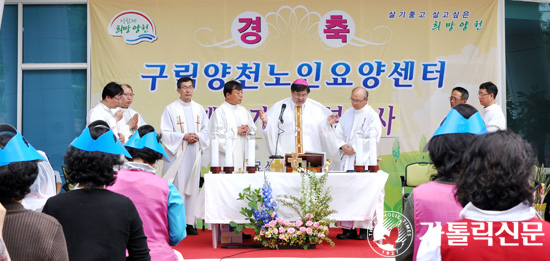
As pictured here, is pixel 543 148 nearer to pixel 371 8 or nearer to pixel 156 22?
pixel 371 8

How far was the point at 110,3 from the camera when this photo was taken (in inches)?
349

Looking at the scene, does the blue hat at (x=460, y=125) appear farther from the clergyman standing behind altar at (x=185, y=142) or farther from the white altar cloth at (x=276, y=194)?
the clergyman standing behind altar at (x=185, y=142)

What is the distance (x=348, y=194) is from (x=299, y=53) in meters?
2.96

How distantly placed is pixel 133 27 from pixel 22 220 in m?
6.77

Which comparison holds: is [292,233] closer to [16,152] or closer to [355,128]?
Answer: [355,128]

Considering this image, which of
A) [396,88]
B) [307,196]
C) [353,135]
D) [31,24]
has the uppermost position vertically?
[31,24]

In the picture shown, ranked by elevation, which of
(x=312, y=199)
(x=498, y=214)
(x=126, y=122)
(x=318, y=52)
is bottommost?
(x=312, y=199)

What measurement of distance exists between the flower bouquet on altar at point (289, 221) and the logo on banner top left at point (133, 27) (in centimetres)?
337

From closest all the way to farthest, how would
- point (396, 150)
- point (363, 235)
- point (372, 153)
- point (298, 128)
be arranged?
1. point (372, 153)
2. point (363, 235)
3. point (298, 128)
4. point (396, 150)

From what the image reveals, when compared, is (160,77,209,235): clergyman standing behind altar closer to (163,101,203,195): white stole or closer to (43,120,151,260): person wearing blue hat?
(163,101,203,195): white stole

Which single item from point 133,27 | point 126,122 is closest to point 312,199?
point 126,122

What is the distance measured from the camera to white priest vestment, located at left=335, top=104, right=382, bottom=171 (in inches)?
298

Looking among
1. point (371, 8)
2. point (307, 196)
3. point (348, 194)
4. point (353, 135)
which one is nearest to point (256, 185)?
point (307, 196)

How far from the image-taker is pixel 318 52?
902 cm
